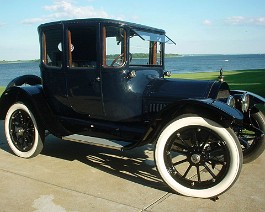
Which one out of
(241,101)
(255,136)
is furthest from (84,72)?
(255,136)

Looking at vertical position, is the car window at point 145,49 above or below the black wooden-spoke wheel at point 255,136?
above

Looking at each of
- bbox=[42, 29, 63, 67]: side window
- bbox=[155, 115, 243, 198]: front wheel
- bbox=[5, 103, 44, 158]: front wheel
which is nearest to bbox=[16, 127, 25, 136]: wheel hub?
bbox=[5, 103, 44, 158]: front wheel

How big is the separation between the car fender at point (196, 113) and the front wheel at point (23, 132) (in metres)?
1.83

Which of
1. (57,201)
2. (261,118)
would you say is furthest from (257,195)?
(57,201)

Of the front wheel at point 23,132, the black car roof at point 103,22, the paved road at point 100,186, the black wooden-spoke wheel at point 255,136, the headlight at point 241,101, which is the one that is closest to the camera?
the paved road at point 100,186

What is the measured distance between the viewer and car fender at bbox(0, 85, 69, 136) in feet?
15.6

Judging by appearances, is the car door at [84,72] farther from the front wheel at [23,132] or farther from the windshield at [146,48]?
the front wheel at [23,132]

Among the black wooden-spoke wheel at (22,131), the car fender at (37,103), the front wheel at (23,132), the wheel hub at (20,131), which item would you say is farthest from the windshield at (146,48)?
the wheel hub at (20,131)

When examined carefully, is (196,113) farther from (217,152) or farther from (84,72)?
(84,72)

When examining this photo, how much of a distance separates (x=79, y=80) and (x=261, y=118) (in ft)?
8.76

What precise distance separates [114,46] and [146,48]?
0.65 metres

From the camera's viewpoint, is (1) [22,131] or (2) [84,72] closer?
(2) [84,72]

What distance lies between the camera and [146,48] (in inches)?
187

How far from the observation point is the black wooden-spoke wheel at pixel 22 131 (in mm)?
5059
